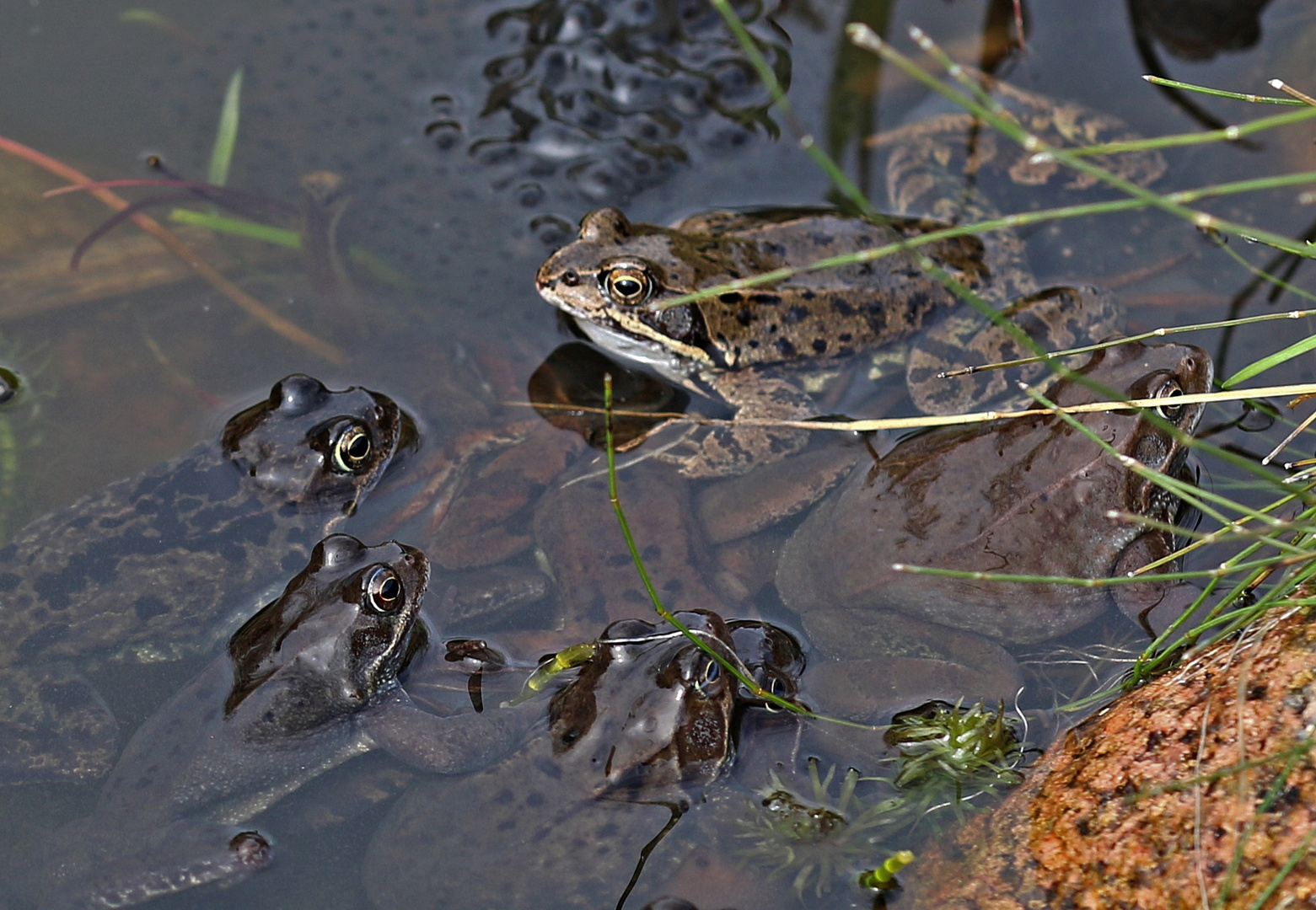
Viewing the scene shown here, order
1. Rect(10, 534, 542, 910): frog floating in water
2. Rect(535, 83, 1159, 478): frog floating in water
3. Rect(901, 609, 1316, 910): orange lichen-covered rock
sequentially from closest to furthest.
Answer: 1. Rect(901, 609, 1316, 910): orange lichen-covered rock
2. Rect(10, 534, 542, 910): frog floating in water
3. Rect(535, 83, 1159, 478): frog floating in water

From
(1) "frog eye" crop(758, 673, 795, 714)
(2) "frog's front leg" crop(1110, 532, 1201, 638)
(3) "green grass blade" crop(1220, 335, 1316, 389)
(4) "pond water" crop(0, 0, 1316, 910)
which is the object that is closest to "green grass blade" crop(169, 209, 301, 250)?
(4) "pond water" crop(0, 0, 1316, 910)

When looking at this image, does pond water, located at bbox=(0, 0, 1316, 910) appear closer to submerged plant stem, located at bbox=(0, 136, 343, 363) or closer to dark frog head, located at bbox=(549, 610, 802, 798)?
submerged plant stem, located at bbox=(0, 136, 343, 363)

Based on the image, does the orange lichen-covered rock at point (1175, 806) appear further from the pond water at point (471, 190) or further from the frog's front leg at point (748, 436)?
the frog's front leg at point (748, 436)

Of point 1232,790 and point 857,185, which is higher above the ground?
point 857,185

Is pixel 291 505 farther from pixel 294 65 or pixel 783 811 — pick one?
pixel 294 65

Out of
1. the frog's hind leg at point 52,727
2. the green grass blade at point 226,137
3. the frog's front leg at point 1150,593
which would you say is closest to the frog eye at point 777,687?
the frog's front leg at point 1150,593

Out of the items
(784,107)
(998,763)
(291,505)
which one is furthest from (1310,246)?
(291,505)
